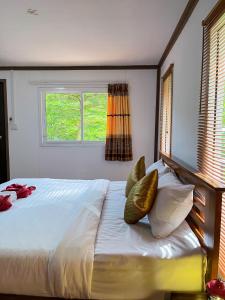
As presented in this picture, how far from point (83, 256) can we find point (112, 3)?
2032 millimetres

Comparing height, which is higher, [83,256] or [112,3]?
[112,3]

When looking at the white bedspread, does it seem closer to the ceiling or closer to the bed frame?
the bed frame

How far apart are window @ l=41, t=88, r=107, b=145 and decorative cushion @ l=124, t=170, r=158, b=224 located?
2742 millimetres

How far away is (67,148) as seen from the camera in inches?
175

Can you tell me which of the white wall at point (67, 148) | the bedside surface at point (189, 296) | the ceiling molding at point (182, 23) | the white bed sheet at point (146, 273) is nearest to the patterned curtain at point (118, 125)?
the white wall at point (67, 148)

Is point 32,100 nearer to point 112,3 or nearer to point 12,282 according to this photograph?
point 112,3

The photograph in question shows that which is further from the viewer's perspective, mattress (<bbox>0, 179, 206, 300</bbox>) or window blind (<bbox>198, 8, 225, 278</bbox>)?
window blind (<bbox>198, 8, 225, 278</bbox>)

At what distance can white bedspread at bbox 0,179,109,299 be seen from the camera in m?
1.32

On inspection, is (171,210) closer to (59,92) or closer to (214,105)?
(214,105)

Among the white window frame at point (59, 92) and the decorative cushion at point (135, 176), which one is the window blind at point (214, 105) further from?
the white window frame at point (59, 92)

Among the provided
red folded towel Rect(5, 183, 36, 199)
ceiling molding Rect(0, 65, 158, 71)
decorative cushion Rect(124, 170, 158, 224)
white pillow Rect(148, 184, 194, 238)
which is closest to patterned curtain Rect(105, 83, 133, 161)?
ceiling molding Rect(0, 65, 158, 71)

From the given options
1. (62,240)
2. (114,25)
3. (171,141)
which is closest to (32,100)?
(114,25)

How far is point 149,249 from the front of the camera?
1396mm

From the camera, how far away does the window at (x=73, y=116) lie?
437 centimetres
